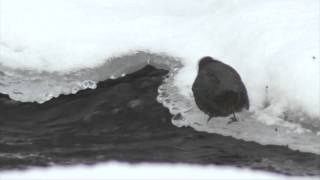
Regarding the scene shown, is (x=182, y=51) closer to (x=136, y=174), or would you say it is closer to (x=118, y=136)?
(x=118, y=136)

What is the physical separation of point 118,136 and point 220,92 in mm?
810

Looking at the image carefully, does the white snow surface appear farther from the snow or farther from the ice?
the snow

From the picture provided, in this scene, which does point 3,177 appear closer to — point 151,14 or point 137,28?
point 137,28

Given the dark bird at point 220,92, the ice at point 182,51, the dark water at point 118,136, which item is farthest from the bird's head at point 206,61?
the dark water at point 118,136

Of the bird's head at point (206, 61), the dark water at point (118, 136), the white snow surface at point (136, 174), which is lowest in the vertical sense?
the white snow surface at point (136, 174)

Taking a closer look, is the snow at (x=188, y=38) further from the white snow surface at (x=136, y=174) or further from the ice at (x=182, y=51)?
the white snow surface at (x=136, y=174)

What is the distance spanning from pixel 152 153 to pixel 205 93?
1.90 ft

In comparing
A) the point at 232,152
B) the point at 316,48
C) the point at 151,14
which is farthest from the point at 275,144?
the point at 151,14

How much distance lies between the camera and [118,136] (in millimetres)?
4766

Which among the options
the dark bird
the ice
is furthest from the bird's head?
the ice

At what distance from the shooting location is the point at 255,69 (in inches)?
200

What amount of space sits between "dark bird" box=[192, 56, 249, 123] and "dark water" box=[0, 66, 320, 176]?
0.70ft

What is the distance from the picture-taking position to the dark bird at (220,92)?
4.60m

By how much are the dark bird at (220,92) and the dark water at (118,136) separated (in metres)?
0.21
